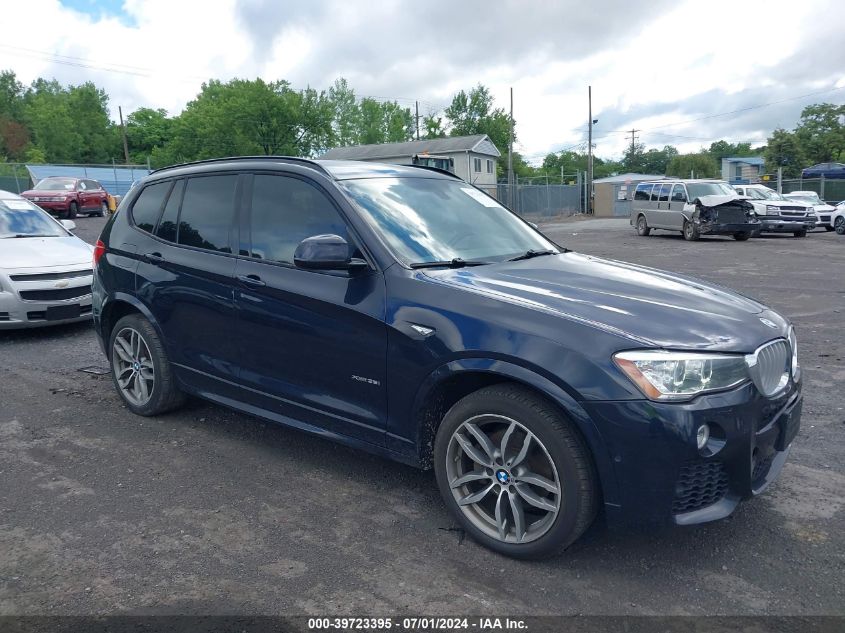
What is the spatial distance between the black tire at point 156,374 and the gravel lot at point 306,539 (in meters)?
0.12

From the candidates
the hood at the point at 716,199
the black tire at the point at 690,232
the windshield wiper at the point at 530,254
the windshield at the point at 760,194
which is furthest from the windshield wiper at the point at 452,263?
the windshield at the point at 760,194

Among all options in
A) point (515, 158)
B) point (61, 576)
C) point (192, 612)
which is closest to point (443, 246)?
point (192, 612)

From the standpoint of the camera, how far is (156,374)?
4.82 m

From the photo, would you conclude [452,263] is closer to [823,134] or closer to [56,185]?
[56,185]

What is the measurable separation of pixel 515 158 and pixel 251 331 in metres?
94.4

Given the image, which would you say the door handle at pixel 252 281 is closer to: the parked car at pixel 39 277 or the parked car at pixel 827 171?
the parked car at pixel 39 277

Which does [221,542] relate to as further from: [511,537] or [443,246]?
[443,246]

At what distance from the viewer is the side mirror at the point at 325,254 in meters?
3.42

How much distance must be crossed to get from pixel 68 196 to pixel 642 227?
21.0 meters

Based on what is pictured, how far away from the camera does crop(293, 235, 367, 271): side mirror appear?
135 inches

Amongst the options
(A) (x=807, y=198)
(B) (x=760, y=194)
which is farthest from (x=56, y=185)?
(A) (x=807, y=198)

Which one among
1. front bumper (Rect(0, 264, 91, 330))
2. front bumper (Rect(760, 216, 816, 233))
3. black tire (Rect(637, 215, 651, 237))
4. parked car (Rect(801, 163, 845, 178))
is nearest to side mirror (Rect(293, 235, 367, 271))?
front bumper (Rect(0, 264, 91, 330))

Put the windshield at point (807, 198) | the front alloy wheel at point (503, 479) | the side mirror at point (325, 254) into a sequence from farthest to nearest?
the windshield at point (807, 198), the side mirror at point (325, 254), the front alloy wheel at point (503, 479)

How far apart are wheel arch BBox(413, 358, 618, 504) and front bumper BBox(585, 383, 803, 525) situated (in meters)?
0.04
